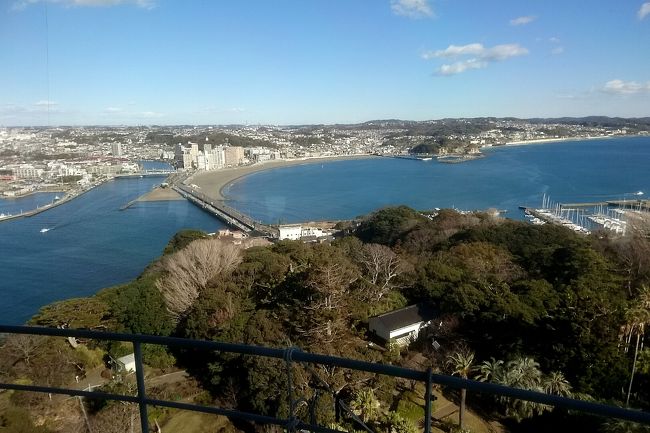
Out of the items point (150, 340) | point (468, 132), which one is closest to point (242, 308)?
point (150, 340)

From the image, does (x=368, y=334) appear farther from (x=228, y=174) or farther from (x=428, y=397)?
(x=228, y=174)

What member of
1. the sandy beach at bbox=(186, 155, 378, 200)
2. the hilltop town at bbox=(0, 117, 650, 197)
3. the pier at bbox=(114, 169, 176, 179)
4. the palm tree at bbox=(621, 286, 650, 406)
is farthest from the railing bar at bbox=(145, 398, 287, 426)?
the pier at bbox=(114, 169, 176, 179)

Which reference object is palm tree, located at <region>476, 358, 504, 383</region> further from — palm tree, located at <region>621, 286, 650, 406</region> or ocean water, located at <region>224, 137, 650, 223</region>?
ocean water, located at <region>224, 137, 650, 223</region>

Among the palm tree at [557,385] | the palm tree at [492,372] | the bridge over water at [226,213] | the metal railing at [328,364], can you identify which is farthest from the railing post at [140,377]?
the bridge over water at [226,213]

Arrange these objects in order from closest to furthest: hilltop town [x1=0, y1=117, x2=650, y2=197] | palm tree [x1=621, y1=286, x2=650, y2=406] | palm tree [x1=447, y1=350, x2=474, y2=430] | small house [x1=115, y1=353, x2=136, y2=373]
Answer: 1. palm tree [x1=621, y1=286, x2=650, y2=406]
2. palm tree [x1=447, y1=350, x2=474, y2=430]
3. small house [x1=115, y1=353, x2=136, y2=373]
4. hilltop town [x1=0, y1=117, x2=650, y2=197]

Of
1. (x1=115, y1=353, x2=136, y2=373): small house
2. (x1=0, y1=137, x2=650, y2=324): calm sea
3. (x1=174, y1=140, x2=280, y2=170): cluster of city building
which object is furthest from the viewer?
(x1=174, y1=140, x2=280, y2=170): cluster of city building

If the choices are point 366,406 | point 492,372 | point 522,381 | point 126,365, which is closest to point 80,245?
point 126,365
